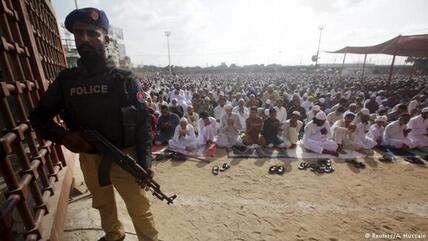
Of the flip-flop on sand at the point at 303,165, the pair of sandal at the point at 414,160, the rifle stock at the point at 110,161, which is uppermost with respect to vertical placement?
Result: the rifle stock at the point at 110,161

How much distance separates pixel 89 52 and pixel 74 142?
0.64m

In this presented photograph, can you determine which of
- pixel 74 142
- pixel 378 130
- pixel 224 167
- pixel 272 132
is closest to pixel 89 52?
pixel 74 142

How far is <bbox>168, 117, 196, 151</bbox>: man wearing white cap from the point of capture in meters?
5.93

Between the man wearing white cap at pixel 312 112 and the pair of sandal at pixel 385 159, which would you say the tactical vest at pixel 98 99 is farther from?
the man wearing white cap at pixel 312 112

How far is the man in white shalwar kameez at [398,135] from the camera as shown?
19.4 ft

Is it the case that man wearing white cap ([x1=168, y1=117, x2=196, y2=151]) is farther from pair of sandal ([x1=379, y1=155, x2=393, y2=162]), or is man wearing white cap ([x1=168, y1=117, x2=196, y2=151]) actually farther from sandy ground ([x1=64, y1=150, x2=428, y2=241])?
pair of sandal ([x1=379, y1=155, x2=393, y2=162])

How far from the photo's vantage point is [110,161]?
175 cm

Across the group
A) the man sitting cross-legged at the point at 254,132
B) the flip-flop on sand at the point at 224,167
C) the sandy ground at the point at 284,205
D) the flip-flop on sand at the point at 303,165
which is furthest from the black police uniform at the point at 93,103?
the man sitting cross-legged at the point at 254,132

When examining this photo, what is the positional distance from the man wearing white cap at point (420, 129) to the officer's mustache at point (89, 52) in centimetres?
744

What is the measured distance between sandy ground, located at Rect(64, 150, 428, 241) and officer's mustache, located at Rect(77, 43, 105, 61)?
67.9 inches

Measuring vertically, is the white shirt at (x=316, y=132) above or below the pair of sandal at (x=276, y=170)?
above

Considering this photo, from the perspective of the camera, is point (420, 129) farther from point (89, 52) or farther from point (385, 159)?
point (89, 52)

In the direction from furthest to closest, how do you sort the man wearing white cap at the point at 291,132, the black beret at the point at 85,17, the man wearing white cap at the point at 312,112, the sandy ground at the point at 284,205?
the man wearing white cap at the point at 312,112
the man wearing white cap at the point at 291,132
the sandy ground at the point at 284,205
the black beret at the point at 85,17

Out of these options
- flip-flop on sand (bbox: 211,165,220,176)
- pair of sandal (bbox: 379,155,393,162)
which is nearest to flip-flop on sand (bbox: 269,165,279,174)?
flip-flop on sand (bbox: 211,165,220,176)
